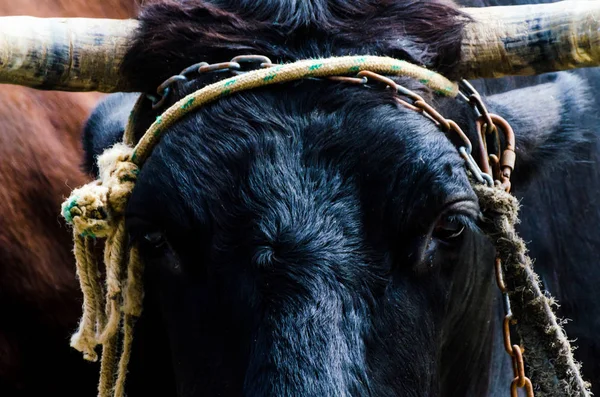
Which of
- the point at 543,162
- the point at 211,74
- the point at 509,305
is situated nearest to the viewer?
the point at 211,74

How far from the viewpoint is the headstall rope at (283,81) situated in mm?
3016

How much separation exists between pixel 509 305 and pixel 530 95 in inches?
42.5

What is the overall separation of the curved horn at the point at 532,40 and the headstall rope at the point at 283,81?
160 mm

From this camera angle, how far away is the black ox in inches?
108

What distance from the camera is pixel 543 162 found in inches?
153

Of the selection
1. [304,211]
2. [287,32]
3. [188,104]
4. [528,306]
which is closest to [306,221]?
[304,211]

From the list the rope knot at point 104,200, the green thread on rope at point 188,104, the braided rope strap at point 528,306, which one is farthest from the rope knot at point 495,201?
the rope knot at point 104,200

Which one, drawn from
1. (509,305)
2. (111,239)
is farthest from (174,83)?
(509,305)

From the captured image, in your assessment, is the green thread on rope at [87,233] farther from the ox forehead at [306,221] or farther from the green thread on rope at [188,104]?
the green thread on rope at [188,104]

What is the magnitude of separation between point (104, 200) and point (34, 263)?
1928 millimetres

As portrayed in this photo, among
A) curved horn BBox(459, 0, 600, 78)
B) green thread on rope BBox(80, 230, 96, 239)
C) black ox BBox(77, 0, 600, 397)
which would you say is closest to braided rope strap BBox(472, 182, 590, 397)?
black ox BBox(77, 0, 600, 397)

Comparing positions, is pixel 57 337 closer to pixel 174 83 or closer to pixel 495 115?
pixel 174 83

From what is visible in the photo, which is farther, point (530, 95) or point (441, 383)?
point (530, 95)

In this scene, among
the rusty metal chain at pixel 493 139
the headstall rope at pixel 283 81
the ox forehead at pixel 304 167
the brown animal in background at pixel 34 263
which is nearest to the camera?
the ox forehead at pixel 304 167
